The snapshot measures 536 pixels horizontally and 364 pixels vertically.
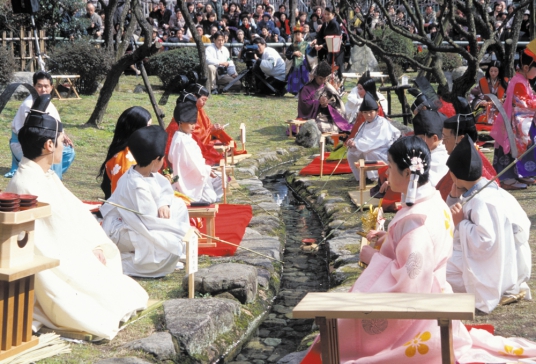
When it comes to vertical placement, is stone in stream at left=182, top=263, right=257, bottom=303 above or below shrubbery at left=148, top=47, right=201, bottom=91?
below

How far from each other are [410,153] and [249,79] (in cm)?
1505

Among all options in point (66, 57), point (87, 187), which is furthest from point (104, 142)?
point (66, 57)

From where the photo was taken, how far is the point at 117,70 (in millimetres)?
13875

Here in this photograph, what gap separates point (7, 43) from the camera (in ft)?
60.6

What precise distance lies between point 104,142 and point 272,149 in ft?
9.72

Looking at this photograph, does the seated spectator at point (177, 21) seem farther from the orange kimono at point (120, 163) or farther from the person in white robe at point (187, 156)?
the orange kimono at point (120, 163)

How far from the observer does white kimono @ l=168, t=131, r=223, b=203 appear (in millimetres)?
8906

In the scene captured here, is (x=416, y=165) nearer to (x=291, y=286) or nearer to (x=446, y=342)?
(x=446, y=342)

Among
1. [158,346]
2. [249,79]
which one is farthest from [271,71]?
[158,346]

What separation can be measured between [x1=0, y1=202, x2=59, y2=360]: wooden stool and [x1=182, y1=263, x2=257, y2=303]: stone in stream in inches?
64.4

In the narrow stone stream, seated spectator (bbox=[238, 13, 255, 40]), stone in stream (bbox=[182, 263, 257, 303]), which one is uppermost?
seated spectator (bbox=[238, 13, 255, 40])

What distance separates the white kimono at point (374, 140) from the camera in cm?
1069

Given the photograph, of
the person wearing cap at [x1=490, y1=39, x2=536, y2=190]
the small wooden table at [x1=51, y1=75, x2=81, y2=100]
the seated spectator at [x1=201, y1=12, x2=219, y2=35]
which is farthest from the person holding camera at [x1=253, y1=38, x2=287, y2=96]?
the person wearing cap at [x1=490, y1=39, x2=536, y2=190]

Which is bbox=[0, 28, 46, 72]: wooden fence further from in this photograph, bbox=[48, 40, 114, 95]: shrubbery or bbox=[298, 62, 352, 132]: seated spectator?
bbox=[298, 62, 352, 132]: seated spectator
